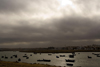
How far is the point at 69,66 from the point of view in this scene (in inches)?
1822

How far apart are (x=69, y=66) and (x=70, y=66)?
0.43 m

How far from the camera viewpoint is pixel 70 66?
46.4m
